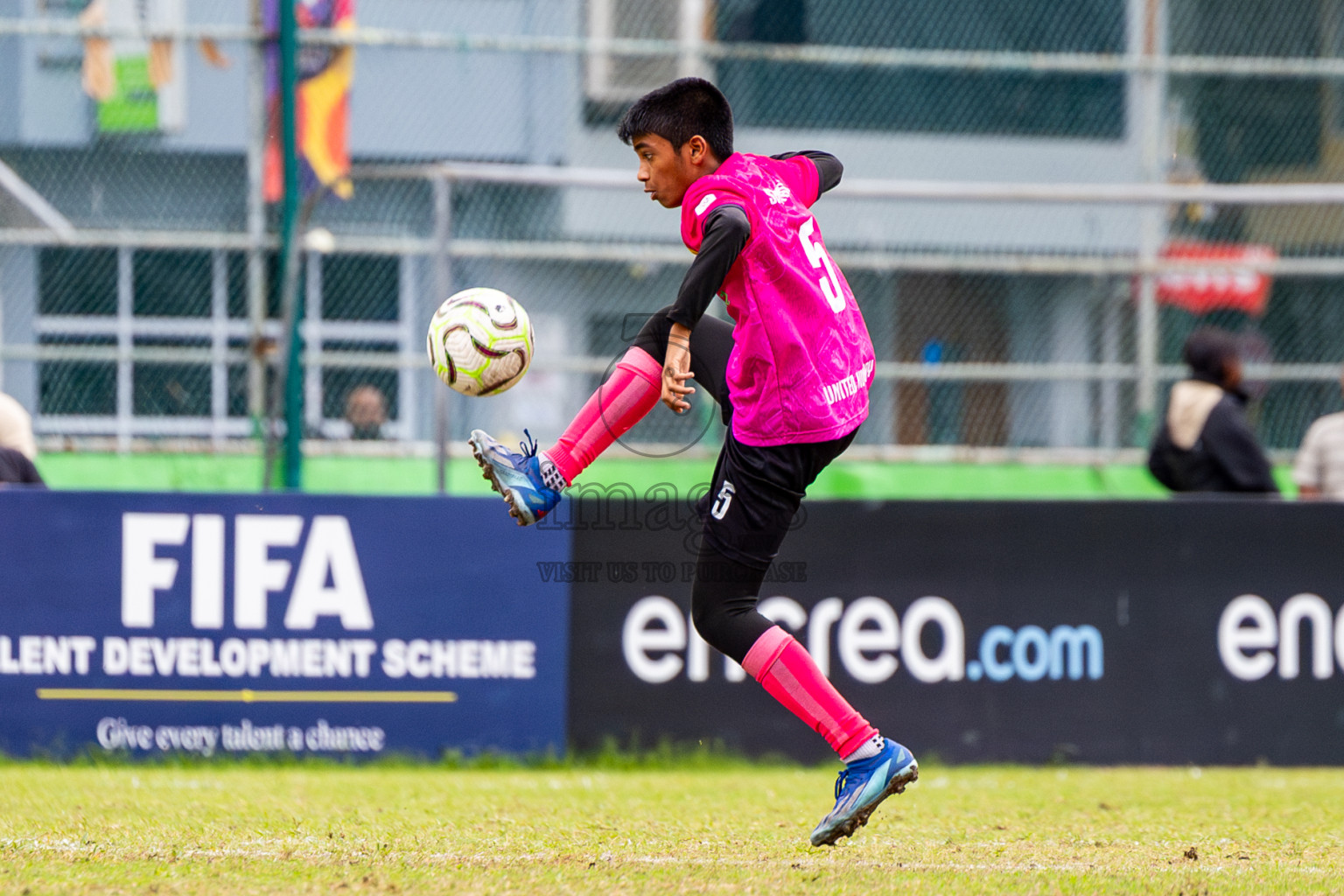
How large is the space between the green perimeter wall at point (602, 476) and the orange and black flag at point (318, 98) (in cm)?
167

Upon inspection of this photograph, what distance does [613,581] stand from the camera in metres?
6.60

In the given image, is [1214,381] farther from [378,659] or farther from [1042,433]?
[378,659]

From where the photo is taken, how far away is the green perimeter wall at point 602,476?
7797mm

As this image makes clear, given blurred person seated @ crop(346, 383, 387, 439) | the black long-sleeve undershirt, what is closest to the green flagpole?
blurred person seated @ crop(346, 383, 387, 439)

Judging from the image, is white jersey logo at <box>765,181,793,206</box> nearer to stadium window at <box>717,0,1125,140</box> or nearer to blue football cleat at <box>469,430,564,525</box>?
blue football cleat at <box>469,430,564,525</box>

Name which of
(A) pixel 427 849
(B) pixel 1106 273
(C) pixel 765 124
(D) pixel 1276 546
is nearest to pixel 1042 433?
(B) pixel 1106 273

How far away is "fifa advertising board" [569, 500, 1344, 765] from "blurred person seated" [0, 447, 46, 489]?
2.61 m

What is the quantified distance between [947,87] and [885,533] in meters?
4.04

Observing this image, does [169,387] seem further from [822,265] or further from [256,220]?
[822,265]

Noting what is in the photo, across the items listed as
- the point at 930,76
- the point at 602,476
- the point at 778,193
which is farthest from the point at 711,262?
the point at 930,76

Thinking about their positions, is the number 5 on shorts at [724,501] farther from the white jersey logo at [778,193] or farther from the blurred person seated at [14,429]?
the blurred person seated at [14,429]

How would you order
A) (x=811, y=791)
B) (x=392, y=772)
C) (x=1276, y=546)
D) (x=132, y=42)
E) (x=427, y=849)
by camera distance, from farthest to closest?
(x=132, y=42) → (x=1276, y=546) → (x=392, y=772) → (x=811, y=791) → (x=427, y=849)

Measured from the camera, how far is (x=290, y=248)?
7754 mm

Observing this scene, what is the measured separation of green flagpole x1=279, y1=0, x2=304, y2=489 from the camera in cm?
750
